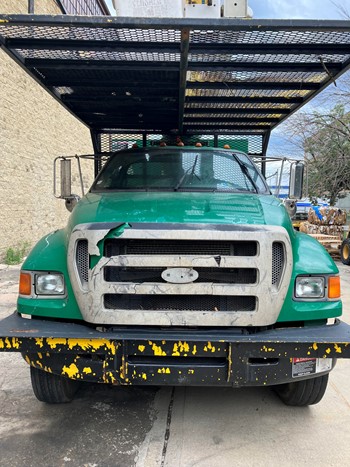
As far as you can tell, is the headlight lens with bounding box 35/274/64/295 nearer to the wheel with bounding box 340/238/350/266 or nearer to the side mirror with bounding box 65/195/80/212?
the side mirror with bounding box 65/195/80/212

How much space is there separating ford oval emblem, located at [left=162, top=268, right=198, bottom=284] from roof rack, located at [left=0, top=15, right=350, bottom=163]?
2006mm

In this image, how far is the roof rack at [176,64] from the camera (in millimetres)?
3572

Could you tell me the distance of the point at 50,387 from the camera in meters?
3.40

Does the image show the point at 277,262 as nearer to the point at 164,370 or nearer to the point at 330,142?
the point at 164,370

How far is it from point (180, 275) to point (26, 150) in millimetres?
9804

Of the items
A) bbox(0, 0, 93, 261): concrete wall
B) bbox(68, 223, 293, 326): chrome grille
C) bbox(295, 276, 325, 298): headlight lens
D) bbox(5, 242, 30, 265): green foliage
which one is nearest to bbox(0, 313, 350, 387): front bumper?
bbox(68, 223, 293, 326): chrome grille

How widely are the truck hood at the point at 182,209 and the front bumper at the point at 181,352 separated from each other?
0.76 metres

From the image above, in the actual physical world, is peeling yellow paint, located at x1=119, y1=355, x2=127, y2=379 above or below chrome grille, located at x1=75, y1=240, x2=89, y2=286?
below

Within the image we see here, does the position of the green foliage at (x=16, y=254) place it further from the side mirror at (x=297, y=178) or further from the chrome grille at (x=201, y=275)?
the chrome grille at (x=201, y=275)

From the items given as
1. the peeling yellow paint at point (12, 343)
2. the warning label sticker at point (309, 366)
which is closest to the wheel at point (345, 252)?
the warning label sticker at point (309, 366)

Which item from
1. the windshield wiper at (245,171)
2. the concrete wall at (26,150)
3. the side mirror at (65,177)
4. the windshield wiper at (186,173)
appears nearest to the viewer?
the windshield wiper at (186,173)

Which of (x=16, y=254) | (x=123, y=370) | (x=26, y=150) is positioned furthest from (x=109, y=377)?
(x=26, y=150)

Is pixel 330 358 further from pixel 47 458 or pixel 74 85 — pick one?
pixel 74 85

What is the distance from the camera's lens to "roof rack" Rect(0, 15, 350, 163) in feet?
11.7
